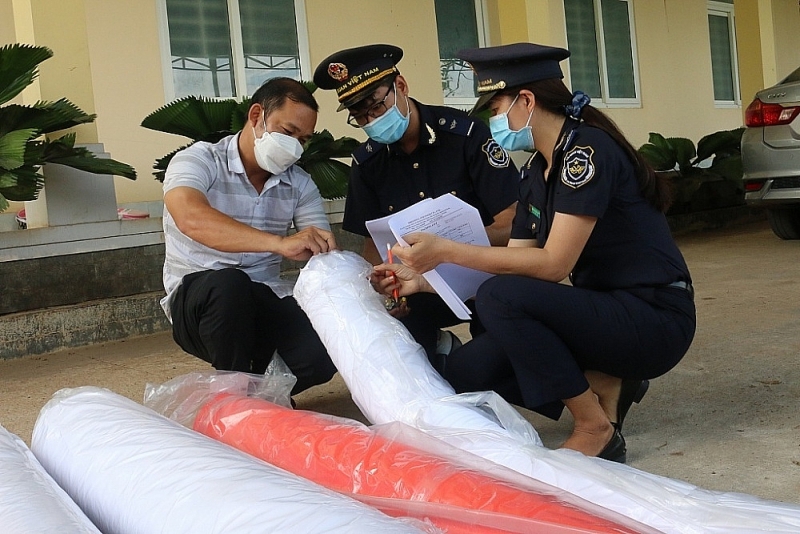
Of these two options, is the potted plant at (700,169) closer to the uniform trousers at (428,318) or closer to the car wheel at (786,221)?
the car wheel at (786,221)

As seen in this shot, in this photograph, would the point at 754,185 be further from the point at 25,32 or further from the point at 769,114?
the point at 25,32

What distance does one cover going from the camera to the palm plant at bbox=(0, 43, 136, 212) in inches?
178

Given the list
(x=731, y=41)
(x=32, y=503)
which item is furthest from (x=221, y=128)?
A: (x=731, y=41)

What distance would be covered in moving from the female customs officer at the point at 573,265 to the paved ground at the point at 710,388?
0.84ft

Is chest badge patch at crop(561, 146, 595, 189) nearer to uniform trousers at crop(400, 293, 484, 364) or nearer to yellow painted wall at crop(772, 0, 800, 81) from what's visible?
uniform trousers at crop(400, 293, 484, 364)

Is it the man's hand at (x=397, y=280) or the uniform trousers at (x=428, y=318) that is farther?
the uniform trousers at (x=428, y=318)

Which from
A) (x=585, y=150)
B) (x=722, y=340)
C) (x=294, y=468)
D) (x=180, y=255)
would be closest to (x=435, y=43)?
(x=722, y=340)

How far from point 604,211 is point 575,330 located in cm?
31

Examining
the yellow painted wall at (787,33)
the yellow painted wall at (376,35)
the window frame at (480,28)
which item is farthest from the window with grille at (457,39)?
the yellow painted wall at (787,33)

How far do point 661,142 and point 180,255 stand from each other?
21.5 feet

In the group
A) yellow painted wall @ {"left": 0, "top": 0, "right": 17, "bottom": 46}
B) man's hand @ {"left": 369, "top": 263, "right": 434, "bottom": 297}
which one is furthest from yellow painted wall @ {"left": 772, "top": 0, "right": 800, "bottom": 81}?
man's hand @ {"left": 369, "top": 263, "right": 434, "bottom": 297}

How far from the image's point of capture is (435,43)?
794cm

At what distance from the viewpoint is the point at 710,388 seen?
3.18m

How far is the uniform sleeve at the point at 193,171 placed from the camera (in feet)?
9.47
